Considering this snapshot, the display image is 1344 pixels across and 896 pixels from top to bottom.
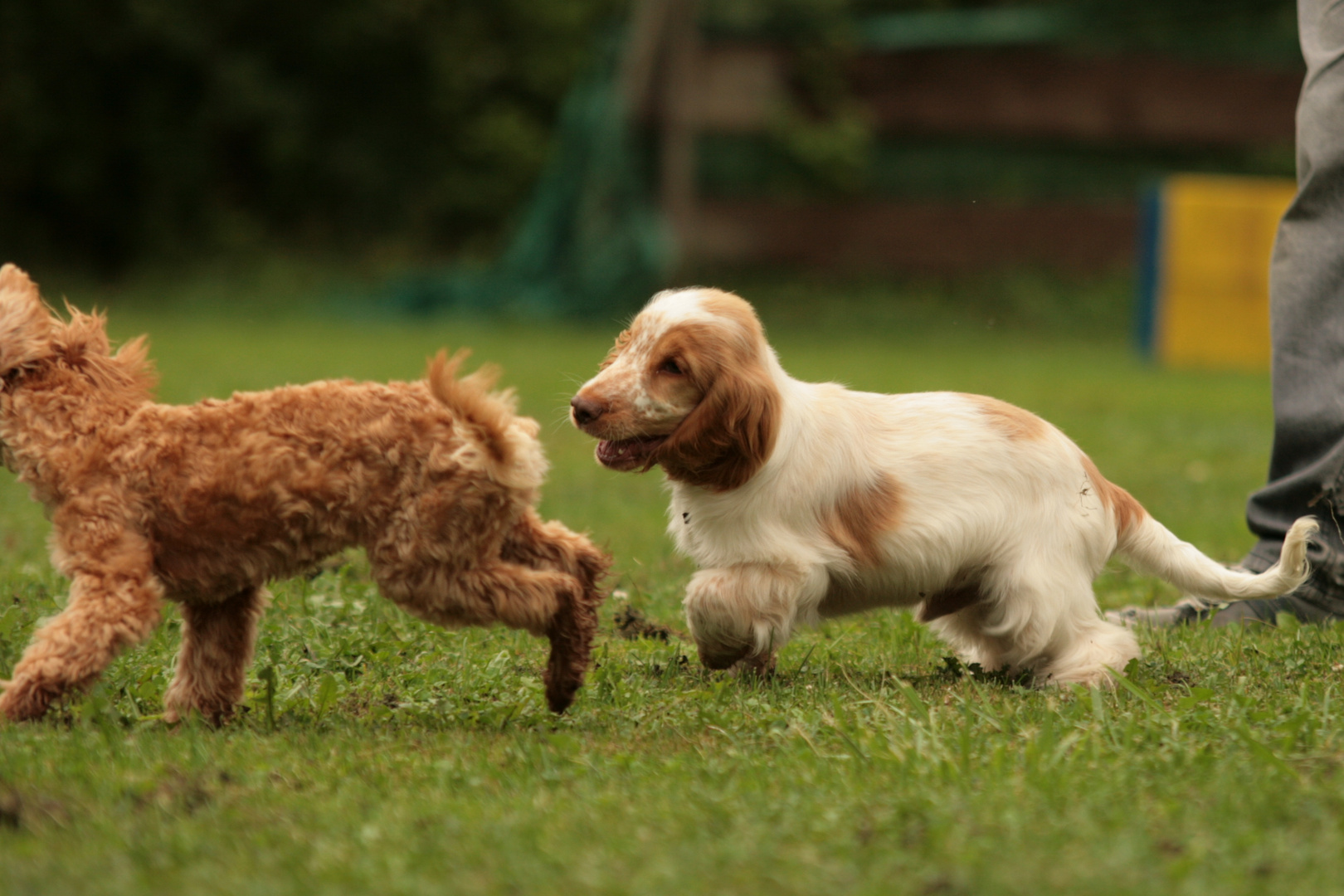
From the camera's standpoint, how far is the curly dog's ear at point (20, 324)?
3453 mm

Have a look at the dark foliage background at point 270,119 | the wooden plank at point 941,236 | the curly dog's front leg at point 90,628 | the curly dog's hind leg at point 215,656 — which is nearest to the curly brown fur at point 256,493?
the curly dog's front leg at point 90,628

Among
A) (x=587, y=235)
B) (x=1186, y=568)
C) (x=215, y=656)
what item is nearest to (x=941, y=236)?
(x=587, y=235)

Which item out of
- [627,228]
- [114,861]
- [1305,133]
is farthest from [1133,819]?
[627,228]

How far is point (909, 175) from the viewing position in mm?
21188

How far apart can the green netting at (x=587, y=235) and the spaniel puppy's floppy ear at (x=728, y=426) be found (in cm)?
1458

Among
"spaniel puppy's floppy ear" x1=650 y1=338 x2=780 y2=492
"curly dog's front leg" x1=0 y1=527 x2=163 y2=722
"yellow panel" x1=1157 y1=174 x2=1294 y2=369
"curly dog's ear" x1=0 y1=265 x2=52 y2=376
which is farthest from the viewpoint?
"yellow panel" x1=1157 y1=174 x2=1294 y2=369

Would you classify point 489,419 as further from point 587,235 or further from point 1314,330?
point 587,235

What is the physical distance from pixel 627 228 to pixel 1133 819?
16.1m

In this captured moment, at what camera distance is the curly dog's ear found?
11.3 ft

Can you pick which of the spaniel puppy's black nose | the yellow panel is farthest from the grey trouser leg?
the yellow panel

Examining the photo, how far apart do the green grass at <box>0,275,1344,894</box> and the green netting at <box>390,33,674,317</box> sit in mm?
13380

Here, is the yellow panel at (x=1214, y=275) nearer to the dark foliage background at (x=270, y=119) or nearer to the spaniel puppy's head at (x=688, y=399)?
the dark foliage background at (x=270, y=119)

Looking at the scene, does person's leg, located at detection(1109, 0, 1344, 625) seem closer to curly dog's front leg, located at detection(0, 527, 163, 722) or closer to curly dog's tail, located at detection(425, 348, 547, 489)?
curly dog's tail, located at detection(425, 348, 547, 489)

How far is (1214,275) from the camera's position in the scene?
53.9ft
